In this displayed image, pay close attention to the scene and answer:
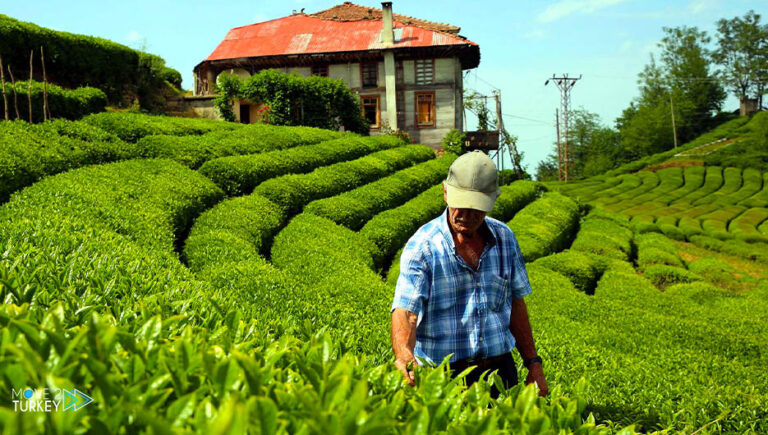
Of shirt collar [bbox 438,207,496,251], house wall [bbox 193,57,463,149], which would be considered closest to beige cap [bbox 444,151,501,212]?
shirt collar [bbox 438,207,496,251]

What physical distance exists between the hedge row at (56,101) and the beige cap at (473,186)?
17255 millimetres

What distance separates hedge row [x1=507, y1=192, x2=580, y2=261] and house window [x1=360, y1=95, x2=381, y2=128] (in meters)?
12.2

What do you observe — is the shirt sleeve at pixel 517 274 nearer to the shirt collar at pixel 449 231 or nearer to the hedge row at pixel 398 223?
the shirt collar at pixel 449 231

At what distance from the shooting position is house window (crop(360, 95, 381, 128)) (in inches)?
1387

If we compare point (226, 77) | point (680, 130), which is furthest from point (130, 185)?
point (680, 130)

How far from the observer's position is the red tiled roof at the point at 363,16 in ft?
121

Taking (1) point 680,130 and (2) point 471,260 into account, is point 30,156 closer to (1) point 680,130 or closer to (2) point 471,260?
(2) point 471,260

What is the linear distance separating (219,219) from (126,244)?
518 centimetres

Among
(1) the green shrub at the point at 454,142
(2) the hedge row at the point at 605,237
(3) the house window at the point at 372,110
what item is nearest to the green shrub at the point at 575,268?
(2) the hedge row at the point at 605,237

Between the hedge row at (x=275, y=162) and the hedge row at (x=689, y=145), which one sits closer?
the hedge row at (x=275, y=162)

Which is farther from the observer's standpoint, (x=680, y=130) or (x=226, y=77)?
(x=680, y=130)

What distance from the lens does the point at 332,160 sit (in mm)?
21047

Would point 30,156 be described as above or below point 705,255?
above

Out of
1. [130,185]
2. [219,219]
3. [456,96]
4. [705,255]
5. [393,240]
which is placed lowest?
[705,255]
